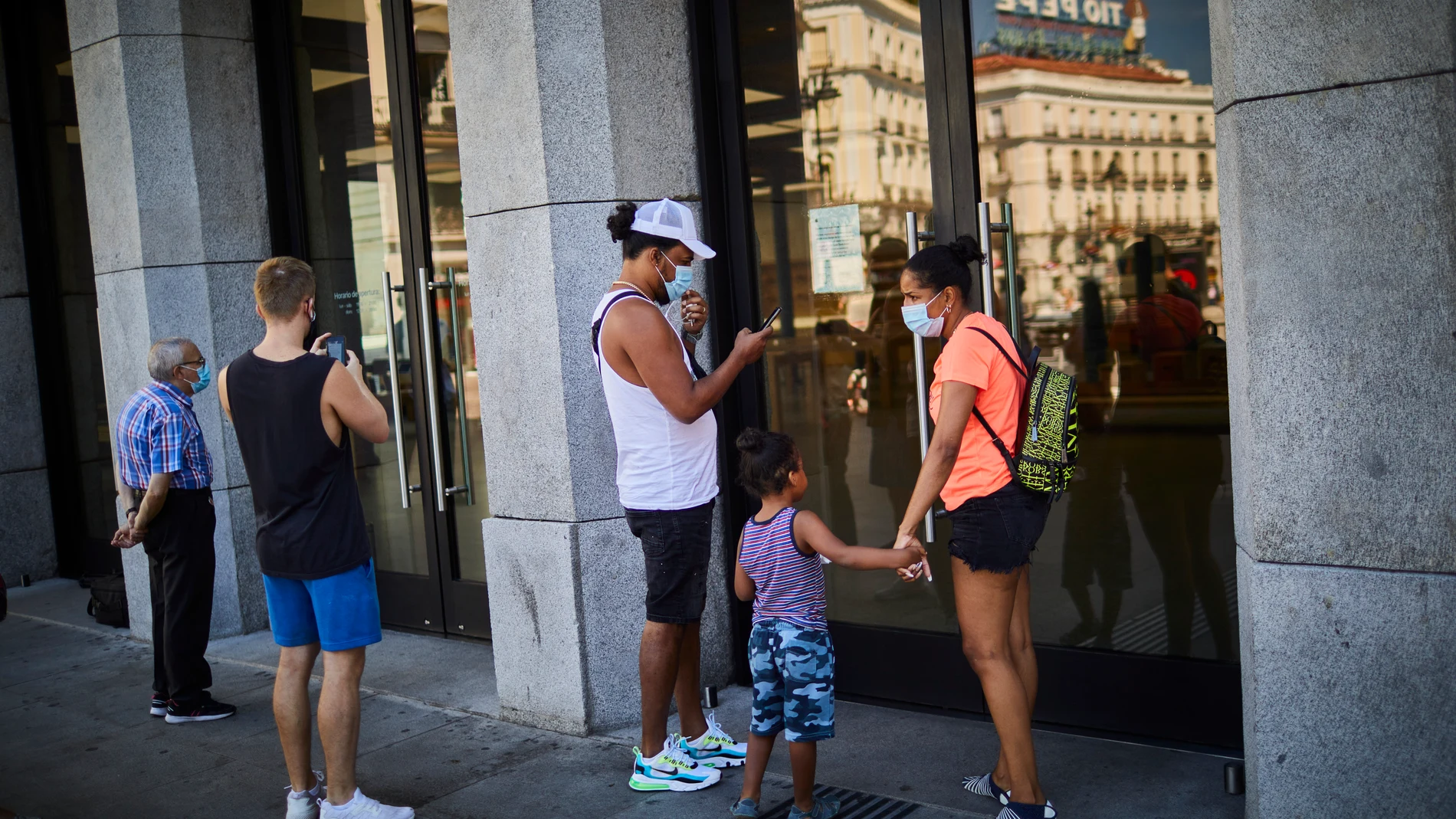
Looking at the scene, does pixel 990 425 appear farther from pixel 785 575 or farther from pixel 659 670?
pixel 659 670

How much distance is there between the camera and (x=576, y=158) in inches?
189

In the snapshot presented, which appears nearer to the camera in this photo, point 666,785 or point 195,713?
point 666,785

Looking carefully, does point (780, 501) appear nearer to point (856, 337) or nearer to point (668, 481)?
point (668, 481)

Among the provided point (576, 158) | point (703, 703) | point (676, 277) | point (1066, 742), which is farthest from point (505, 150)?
Result: point (1066, 742)

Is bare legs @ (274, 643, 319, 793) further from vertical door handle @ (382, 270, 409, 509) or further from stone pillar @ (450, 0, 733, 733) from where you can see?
vertical door handle @ (382, 270, 409, 509)

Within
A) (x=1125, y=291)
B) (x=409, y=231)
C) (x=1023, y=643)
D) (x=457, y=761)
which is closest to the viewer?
(x=1023, y=643)

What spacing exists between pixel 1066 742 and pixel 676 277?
219 cm

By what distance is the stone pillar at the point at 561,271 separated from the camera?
4.78m

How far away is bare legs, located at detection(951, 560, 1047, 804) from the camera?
3576 mm

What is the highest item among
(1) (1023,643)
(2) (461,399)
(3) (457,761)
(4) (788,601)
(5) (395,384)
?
(5) (395,384)

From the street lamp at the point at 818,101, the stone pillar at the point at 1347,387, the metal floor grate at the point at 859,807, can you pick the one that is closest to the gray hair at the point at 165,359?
the street lamp at the point at 818,101

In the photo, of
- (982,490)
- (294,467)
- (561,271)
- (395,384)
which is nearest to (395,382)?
(395,384)

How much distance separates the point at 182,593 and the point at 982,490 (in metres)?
3.82

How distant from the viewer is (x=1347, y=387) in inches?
121
